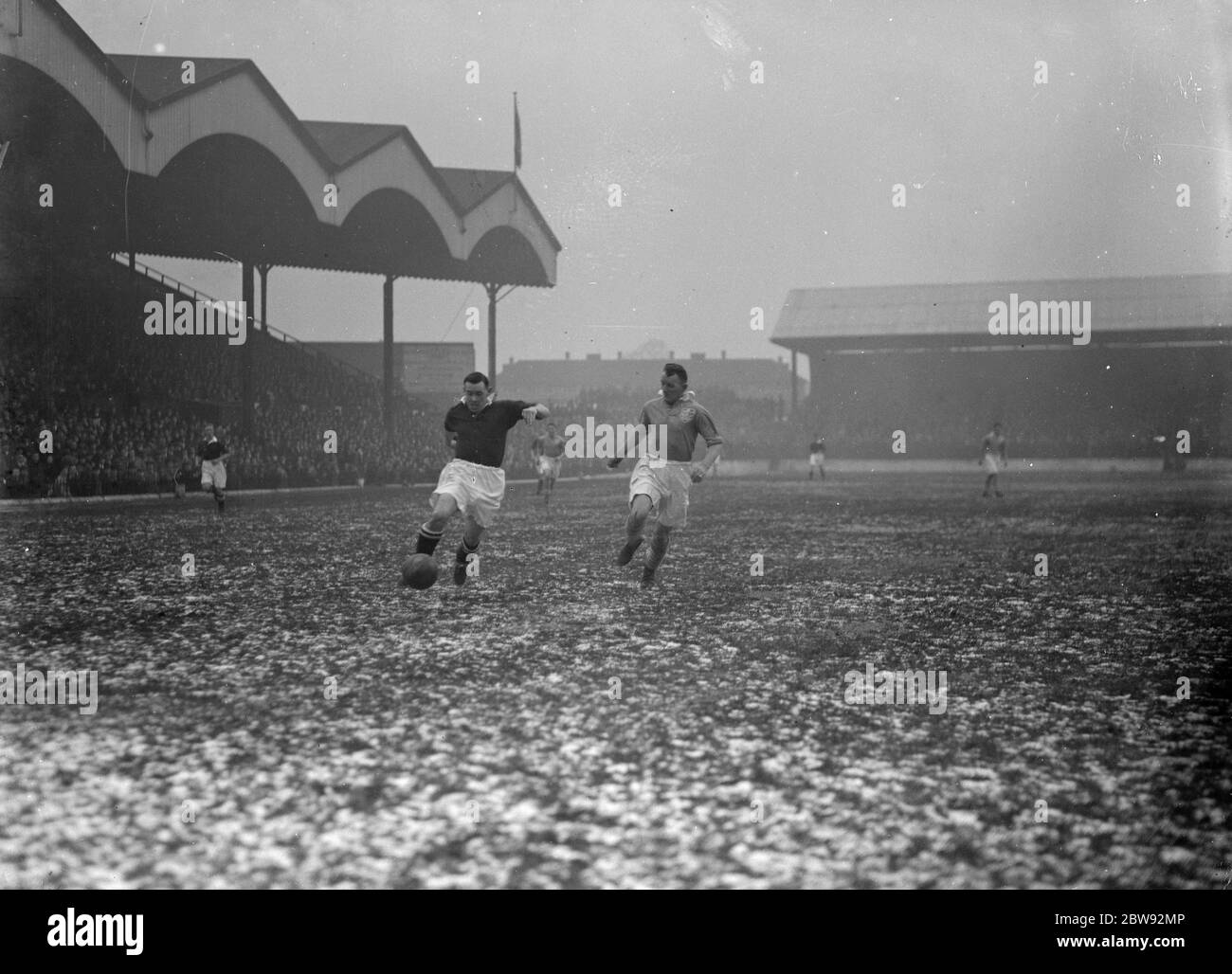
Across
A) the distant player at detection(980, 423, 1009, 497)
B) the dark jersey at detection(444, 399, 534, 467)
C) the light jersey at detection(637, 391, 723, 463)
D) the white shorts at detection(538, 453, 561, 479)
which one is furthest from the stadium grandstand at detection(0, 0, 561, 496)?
the distant player at detection(980, 423, 1009, 497)

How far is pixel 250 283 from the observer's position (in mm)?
31609

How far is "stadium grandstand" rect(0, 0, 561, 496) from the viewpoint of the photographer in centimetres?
2134

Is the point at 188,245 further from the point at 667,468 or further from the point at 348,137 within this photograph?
the point at 667,468

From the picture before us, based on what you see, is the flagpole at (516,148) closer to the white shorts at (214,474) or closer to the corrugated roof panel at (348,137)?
the corrugated roof panel at (348,137)

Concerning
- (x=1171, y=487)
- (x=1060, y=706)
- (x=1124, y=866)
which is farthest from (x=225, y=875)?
(x=1171, y=487)

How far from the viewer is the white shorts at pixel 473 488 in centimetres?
993

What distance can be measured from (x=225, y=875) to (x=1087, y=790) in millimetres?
3043

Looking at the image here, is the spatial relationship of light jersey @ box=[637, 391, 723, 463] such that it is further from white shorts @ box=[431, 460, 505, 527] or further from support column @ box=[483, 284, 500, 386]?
support column @ box=[483, 284, 500, 386]

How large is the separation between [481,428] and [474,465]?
1.14 feet

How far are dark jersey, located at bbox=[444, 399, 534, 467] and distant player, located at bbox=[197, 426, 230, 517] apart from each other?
10.5 meters

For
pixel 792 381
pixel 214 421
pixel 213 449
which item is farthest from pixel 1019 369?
pixel 213 449

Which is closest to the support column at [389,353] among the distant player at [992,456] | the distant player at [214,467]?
the distant player at [214,467]

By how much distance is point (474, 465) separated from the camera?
10180mm
